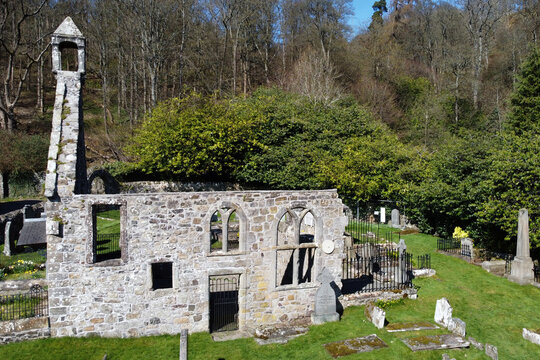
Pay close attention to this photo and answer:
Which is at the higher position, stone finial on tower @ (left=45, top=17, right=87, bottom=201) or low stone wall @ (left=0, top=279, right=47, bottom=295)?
stone finial on tower @ (left=45, top=17, right=87, bottom=201)

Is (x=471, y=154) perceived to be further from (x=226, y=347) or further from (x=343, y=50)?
(x=343, y=50)

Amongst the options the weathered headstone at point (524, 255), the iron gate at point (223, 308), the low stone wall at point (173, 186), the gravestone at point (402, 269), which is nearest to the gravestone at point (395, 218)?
the weathered headstone at point (524, 255)

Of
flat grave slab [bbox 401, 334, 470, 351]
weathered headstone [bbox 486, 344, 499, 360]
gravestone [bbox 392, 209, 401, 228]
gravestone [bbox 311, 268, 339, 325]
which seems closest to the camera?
weathered headstone [bbox 486, 344, 499, 360]

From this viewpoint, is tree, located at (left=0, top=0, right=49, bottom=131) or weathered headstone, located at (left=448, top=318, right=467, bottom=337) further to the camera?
tree, located at (left=0, top=0, right=49, bottom=131)

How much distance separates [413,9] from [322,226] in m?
56.7

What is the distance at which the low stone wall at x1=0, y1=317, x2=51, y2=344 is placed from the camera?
37.2 ft

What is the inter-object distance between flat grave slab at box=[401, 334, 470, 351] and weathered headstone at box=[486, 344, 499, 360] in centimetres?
53

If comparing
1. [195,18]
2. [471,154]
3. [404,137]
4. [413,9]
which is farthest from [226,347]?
[413,9]

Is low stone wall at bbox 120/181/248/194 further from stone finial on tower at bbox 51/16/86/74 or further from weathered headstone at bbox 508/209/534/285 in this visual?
weathered headstone at bbox 508/209/534/285

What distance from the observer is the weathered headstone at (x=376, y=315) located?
41.3 feet

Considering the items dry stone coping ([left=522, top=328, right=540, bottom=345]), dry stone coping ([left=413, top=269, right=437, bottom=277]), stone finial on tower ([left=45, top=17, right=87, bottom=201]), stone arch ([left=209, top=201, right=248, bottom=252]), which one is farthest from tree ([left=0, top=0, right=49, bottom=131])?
dry stone coping ([left=522, top=328, right=540, bottom=345])

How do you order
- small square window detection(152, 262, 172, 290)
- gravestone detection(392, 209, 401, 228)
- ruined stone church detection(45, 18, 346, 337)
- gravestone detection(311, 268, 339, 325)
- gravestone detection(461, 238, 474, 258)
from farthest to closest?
gravestone detection(392, 209, 401, 228), gravestone detection(461, 238, 474, 258), small square window detection(152, 262, 172, 290), gravestone detection(311, 268, 339, 325), ruined stone church detection(45, 18, 346, 337)

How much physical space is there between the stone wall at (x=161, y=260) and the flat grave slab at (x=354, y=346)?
7.32ft

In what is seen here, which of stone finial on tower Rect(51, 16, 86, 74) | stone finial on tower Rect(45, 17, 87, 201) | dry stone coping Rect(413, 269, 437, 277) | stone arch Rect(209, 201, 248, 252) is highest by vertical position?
stone finial on tower Rect(51, 16, 86, 74)
